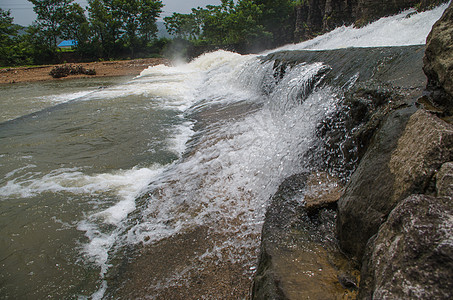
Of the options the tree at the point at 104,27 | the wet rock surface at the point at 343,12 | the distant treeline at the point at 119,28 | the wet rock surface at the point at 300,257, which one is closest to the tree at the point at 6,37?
the distant treeline at the point at 119,28

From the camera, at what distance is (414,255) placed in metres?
1.00

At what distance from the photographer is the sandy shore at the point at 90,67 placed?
62.3ft

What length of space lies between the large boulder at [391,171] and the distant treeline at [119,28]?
80.4ft

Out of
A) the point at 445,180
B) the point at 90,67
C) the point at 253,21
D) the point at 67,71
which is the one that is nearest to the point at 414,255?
the point at 445,180

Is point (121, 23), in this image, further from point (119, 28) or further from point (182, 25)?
point (182, 25)

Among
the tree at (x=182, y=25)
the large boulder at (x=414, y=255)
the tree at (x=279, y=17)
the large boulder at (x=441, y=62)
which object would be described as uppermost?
the tree at (x=182, y=25)

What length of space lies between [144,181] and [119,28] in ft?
116

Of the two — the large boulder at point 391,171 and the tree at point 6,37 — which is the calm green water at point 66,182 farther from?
the tree at point 6,37

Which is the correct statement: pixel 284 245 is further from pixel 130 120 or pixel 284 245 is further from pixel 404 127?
pixel 130 120

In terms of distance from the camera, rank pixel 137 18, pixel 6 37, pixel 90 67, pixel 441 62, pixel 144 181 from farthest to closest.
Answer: pixel 137 18
pixel 6 37
pixel 90 67
pixel 144 181
pixel 441 62

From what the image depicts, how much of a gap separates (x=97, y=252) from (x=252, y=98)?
5048 millimetres

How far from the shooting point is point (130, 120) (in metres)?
6.45

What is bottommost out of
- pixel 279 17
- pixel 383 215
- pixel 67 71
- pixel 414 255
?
pixel 383 215

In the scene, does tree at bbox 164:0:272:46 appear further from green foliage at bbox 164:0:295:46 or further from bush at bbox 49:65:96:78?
bush at bbox 49:65:96:78
